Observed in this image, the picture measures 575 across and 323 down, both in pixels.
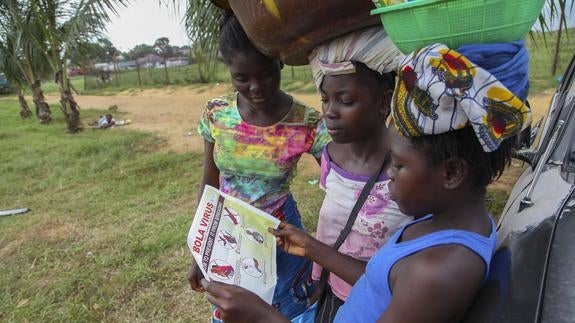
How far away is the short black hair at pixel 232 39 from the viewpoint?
1418mm

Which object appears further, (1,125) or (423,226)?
(1,125)

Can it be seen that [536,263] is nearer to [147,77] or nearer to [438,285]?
[438,285]

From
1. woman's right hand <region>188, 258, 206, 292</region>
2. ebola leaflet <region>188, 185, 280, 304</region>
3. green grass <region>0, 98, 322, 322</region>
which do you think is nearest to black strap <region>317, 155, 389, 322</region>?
ebola leaflet <region>188, 185, 280, 304</region>

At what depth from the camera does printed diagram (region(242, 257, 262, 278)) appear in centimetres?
132

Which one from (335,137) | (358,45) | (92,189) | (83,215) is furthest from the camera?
(92,189)

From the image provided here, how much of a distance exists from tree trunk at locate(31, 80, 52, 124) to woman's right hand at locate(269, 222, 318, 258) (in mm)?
12271

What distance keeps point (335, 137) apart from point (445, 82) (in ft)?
1.87

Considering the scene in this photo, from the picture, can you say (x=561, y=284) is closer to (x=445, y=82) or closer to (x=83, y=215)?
(x=445, y=82)

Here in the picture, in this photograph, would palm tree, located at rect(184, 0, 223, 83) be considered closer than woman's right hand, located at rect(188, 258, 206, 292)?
No

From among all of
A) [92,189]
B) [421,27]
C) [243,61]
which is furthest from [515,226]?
[92,189]

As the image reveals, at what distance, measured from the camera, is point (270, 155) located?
158 cm

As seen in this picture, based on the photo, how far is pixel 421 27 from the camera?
29.5 inches

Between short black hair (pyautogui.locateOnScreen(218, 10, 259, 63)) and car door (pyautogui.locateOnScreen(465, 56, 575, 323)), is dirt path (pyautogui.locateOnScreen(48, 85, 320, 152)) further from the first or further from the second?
car door (pyautogui.locateOnScreen(465, 56, 575, 323))

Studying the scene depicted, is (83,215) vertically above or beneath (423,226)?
beneath
